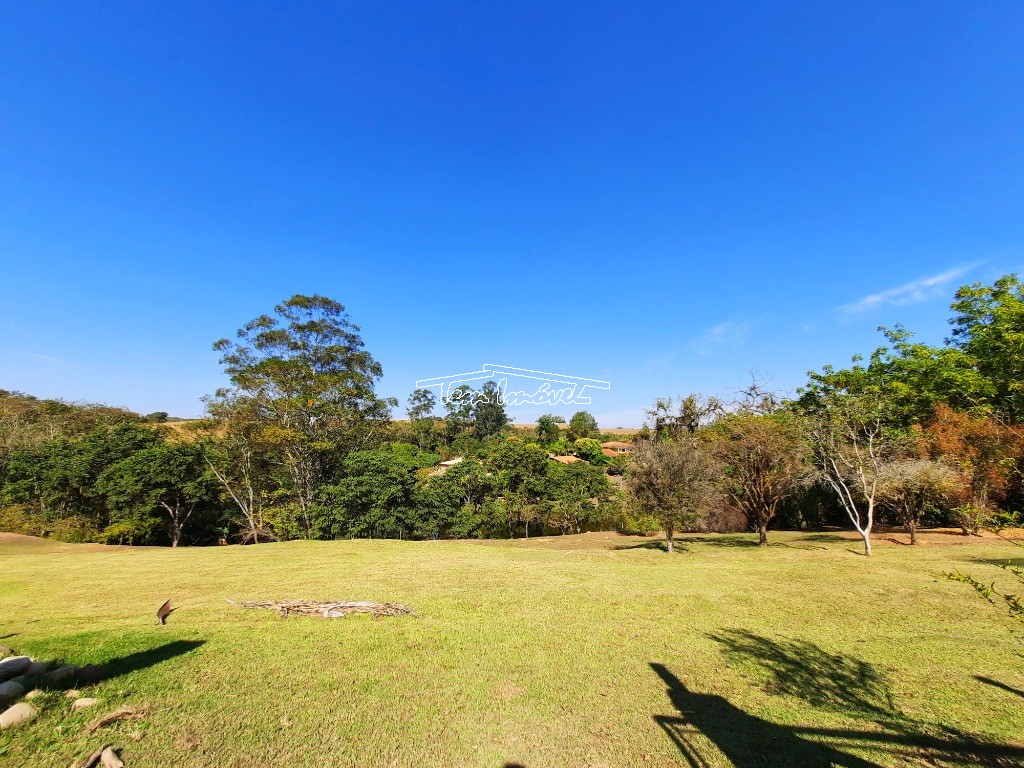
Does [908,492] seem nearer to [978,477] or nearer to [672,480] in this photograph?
[978,477]

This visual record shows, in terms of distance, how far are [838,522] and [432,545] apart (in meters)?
27.6

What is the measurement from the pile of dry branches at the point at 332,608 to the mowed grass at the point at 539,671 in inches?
14.3

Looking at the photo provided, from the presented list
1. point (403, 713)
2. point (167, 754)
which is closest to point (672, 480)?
point (403, 713)

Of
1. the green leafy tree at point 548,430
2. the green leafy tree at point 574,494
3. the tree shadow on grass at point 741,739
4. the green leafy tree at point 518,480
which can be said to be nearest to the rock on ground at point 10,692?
the tree shadow on grass at point 741,739

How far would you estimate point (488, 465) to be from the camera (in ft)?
106

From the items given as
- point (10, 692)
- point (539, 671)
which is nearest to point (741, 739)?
point (539, 671)

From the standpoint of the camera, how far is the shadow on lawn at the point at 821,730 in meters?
4.11

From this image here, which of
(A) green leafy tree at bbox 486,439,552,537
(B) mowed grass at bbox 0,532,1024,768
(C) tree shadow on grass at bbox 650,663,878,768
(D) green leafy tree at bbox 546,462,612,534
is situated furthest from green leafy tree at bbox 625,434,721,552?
(A) green leafy tree at bbox 486,439,552,537

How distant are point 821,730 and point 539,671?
10.6 ft

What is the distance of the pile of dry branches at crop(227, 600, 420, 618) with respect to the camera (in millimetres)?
8242

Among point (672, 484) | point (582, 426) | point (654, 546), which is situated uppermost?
point (582, 426)

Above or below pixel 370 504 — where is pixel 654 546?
below

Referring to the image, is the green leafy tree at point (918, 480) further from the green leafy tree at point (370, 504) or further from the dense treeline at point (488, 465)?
the green leafy tree at point (370, 504)

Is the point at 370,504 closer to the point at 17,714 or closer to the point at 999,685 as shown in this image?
the point at 17,714
